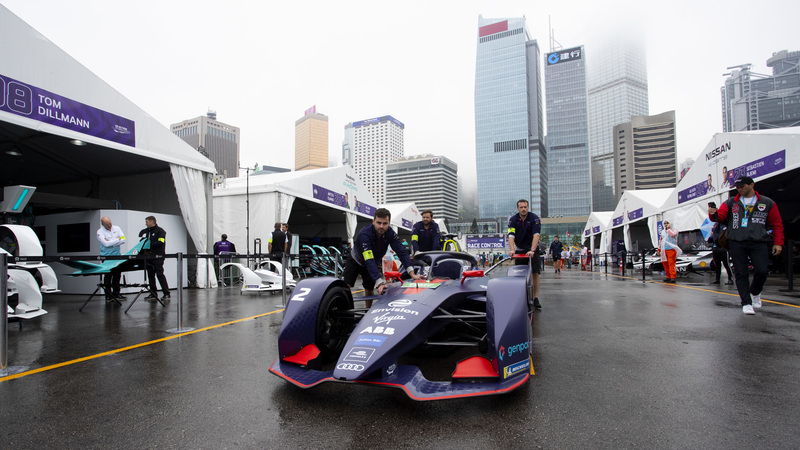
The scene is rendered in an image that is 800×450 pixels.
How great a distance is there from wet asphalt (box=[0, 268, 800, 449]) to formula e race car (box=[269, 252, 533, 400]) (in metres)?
0.15

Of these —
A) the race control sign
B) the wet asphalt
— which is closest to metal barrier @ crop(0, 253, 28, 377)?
the wet asphalt

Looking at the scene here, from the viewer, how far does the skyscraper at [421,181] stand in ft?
472

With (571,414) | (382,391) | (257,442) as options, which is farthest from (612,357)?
(257,442)

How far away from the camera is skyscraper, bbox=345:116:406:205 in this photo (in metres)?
155

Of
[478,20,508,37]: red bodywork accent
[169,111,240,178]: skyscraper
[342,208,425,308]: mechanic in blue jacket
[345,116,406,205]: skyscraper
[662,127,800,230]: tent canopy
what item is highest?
[478,20,508,37]: red bodywork accent

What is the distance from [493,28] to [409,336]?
194 meters

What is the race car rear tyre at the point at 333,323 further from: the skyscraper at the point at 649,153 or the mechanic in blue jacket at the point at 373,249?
the skyscraper at the point at 649,153

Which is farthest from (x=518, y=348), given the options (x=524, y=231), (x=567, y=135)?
(x=567, y=135)

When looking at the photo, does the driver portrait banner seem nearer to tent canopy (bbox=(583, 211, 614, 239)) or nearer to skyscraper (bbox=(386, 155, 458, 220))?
tent canopy (bbox=(583, 211, 614, 239))

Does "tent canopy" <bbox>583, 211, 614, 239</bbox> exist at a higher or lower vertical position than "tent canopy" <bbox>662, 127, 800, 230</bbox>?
lower

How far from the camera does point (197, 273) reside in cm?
1068

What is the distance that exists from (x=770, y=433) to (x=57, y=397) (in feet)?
13.6

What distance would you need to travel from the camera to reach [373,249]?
4.61 m

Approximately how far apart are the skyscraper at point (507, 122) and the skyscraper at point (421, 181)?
14.3 metres
